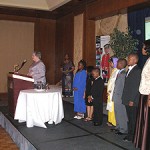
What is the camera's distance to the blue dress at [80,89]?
15.9 feet

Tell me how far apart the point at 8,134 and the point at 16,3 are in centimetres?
475

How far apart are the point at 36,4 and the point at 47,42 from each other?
73.3 inches

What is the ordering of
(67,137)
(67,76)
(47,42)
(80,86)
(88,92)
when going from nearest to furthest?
(67,137)
(88,92)
(80,86)
(67,76)
(47,42)

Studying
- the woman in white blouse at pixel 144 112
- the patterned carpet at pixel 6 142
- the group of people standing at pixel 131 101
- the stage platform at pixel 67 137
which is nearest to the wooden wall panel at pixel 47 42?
the stage platform at pixel 67 137

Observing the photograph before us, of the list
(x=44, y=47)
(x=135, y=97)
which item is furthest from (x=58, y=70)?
(x=135, y=97)

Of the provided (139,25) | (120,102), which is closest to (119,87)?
(120,102)

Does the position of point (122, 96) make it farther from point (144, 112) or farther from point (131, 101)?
point (144, 112)

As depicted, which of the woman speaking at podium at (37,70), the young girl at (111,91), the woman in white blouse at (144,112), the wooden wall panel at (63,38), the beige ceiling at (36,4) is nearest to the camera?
the woman in white blouse at (144,112)

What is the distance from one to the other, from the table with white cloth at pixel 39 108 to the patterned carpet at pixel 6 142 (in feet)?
1.27

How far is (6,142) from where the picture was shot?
13.5 ft

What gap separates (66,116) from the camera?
5.32 metres

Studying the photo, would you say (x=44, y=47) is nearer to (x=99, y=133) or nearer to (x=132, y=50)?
(x=132, y=50)

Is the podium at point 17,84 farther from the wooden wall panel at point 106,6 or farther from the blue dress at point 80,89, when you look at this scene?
the wooden wall panel at point 106,6

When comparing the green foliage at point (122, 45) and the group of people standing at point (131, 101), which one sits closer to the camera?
the group of people standing at point (131, 101)
